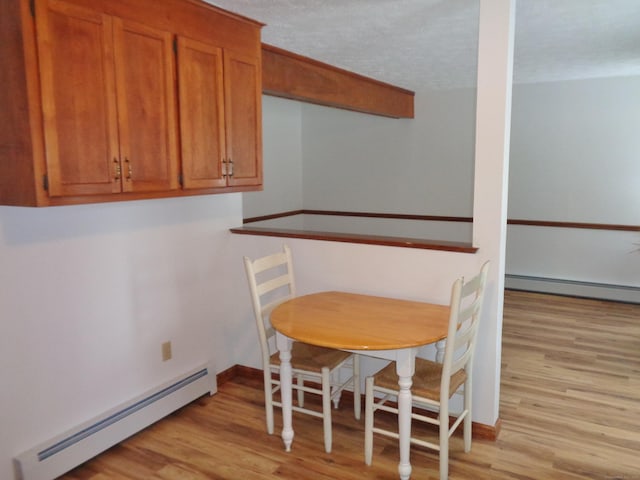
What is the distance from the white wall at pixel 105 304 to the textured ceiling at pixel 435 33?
115 cm

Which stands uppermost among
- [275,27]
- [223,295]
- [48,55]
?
[275,27]

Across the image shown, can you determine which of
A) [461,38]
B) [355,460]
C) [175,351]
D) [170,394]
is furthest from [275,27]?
[355,460]

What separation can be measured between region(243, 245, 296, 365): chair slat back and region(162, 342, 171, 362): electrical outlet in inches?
23.3

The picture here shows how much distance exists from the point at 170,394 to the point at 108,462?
0.51 metres

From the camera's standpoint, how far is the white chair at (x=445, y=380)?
2.26 meters

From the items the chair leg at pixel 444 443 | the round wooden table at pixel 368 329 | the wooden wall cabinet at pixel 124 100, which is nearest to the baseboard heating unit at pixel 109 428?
the round wooden table at pixel 368 329

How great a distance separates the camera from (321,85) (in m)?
4.09

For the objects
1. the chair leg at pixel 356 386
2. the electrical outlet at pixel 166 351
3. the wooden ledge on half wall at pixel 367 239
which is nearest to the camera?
the wooden ledge on half wall at pixel 367 239

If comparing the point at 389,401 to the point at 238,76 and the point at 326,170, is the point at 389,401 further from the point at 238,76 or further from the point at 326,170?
the point at 326,170

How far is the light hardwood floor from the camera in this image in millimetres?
2525

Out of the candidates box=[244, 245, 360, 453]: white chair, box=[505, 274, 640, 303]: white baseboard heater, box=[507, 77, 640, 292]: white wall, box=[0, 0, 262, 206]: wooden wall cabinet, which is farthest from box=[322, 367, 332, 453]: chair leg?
box=[507, 77, 640, 292]: white wall

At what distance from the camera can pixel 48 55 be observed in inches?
77.4

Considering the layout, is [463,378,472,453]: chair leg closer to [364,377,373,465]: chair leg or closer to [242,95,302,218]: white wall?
[364,377,373,465]: chair leg

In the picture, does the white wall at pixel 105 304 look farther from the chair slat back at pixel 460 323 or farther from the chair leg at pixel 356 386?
the chair slat back at pixel 460 323
